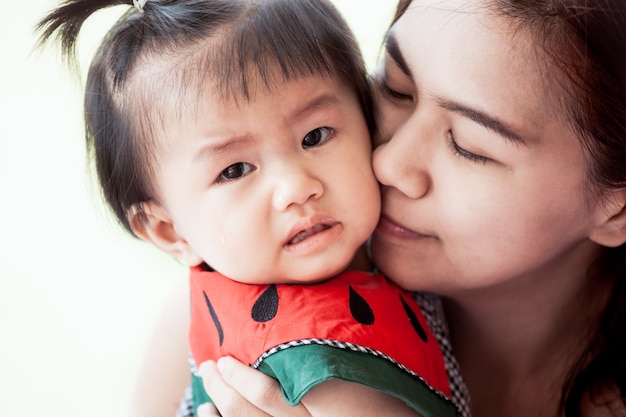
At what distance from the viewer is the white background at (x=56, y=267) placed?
6.31 feet

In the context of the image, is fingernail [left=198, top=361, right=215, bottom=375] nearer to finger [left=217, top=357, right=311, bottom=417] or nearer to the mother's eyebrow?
finger [left=217, top=357, right=311, bottom=417]

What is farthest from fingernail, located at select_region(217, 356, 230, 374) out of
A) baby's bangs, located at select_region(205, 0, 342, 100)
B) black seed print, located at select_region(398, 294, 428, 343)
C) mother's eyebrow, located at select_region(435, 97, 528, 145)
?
mother's eyebrow, located at select_region(435, 97, 528, 145)

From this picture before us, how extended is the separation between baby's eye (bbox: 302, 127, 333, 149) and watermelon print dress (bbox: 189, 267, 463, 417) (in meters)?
0.24

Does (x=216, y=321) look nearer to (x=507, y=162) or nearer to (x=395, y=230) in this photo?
(x=395, y=230)

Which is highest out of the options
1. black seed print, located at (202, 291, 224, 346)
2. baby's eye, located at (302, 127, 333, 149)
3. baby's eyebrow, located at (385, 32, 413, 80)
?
baby's eyebrow, located at (385, 32, 413, 80)

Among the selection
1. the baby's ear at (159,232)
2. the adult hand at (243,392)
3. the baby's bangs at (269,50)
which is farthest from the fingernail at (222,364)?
the baby's bangs at (269,50)

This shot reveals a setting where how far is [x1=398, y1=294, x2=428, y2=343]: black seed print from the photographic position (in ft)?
4.25

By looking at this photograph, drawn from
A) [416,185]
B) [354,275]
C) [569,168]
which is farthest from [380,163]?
[569,168]

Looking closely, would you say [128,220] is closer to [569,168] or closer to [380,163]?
[380,163]

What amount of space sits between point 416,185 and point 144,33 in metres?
0.53

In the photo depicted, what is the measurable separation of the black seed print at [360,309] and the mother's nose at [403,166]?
199 mm

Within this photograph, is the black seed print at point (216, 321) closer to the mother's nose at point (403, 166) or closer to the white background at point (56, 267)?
the mother's nose at point (403, 166)

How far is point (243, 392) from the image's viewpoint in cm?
117

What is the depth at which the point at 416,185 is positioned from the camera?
1.23m
